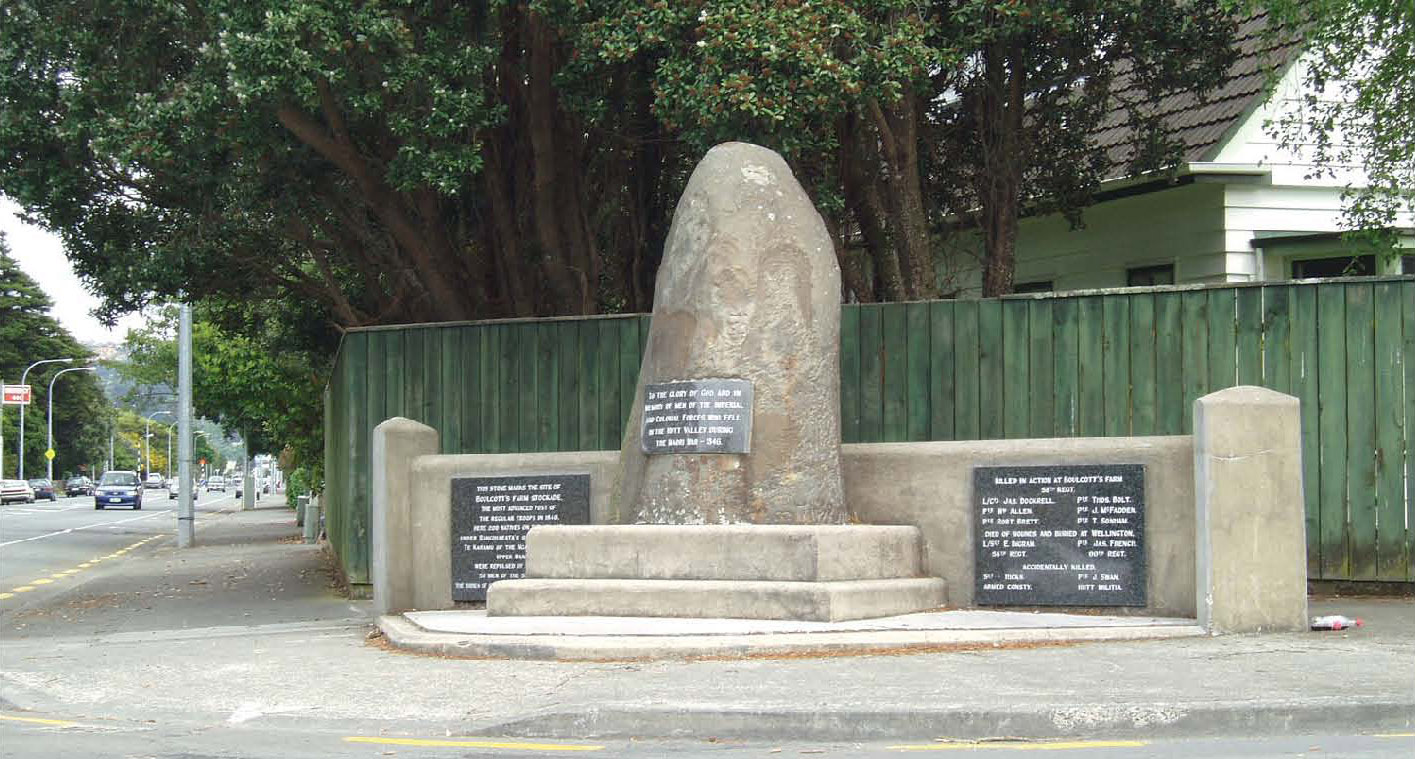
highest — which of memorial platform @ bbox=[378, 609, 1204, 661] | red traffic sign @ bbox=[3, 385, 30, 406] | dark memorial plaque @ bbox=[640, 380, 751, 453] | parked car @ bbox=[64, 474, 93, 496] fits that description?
red traffic sign @ bbox=[3, 385, 30, 406]

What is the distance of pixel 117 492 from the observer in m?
62.9

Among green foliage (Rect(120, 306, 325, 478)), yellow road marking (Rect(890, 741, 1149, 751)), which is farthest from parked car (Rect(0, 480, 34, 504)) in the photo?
yellow road marking (Rect(890, 741, 1149, 751))

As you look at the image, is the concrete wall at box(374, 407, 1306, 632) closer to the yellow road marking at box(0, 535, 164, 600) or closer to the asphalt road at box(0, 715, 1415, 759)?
the asphalt road at box(0, 715, 1415, 759)

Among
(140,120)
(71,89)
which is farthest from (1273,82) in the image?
(71,89)

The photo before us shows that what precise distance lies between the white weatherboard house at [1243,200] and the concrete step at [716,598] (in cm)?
877

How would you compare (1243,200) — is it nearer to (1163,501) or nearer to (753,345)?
(1163,501)

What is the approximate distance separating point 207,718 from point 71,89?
10054 mm

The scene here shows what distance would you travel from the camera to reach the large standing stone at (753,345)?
471 inches

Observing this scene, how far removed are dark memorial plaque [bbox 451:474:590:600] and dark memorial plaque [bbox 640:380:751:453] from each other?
1.47 m

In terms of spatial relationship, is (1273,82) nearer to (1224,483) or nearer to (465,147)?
(1224,483)

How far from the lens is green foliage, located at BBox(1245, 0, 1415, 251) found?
14.8 metres

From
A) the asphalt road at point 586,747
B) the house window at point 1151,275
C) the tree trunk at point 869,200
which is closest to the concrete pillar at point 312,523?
the tree trunk at point 869,200

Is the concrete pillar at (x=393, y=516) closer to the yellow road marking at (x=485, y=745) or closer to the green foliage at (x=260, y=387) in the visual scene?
the yellow road marking at (x=485, y=745)

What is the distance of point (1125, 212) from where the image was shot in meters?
20.9
